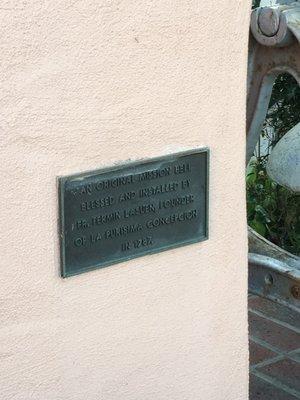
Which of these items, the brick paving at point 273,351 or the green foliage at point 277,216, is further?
the green foliage at point 277,216

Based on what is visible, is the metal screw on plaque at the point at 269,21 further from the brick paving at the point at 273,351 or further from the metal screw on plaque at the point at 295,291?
the brick paving at the point at 273,351

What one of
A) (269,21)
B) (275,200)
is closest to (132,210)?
(269,21)

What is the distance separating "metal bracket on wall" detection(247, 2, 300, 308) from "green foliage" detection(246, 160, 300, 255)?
1.21 m

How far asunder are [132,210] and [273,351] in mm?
2007

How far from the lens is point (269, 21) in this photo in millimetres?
4453

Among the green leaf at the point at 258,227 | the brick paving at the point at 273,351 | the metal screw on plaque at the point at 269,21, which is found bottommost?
the brick paving at the point at 273,351

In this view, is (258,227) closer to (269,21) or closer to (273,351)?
(273,351)

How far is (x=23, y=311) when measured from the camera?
3053 millimetres

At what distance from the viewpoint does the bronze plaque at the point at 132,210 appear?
307 centimetres

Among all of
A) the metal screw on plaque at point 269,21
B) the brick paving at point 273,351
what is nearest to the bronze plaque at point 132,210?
the metal screw on plaque at point 269,21

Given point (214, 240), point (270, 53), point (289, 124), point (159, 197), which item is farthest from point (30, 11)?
point (289, 124)

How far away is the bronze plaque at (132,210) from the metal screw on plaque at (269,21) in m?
1.32

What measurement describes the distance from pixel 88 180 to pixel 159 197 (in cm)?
29

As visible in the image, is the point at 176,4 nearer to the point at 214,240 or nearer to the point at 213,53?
the point at 213,53
